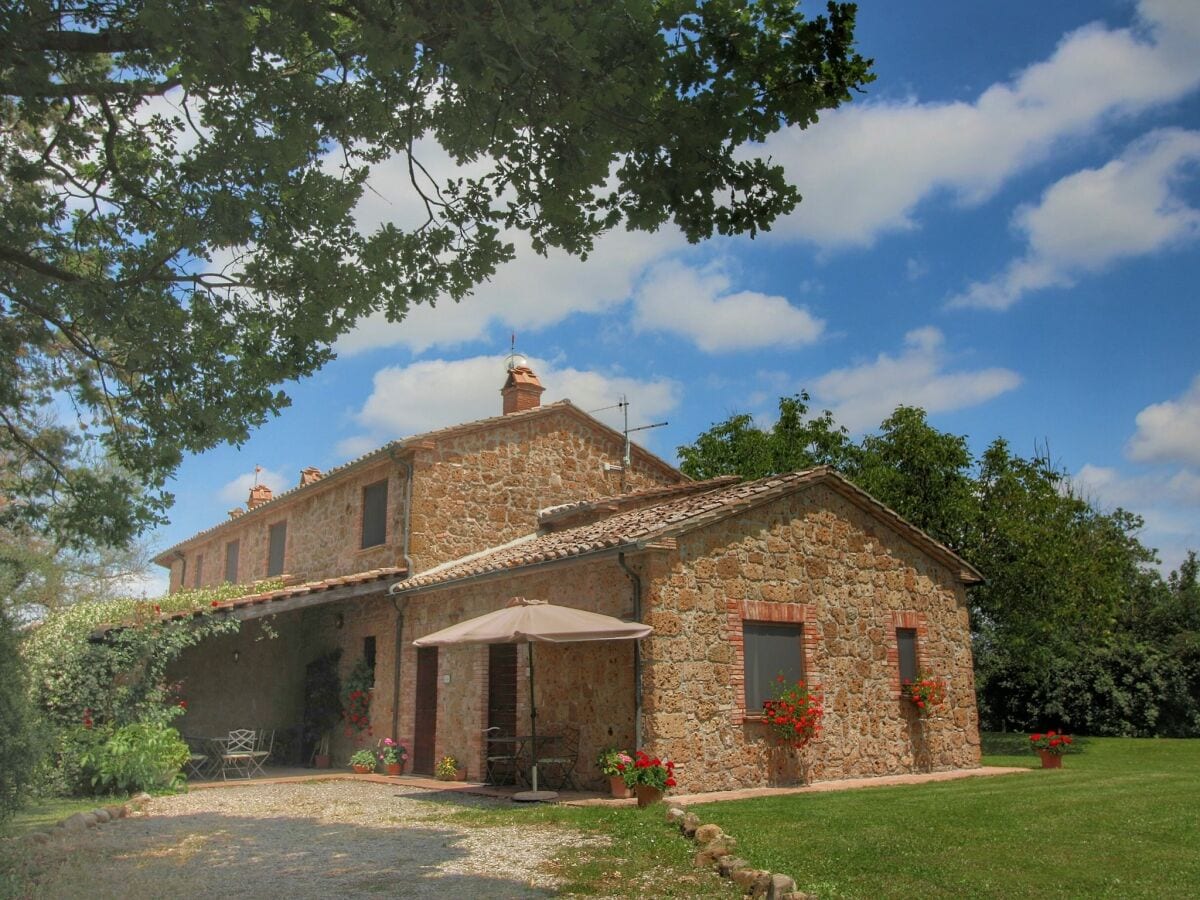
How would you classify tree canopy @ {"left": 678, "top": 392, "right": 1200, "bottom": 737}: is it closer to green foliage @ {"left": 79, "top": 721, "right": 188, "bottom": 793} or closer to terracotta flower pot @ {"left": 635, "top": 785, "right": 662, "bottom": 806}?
terracotta flower pot @ {"left": 635, "top": 785, "right": 662, "bottom": 806}

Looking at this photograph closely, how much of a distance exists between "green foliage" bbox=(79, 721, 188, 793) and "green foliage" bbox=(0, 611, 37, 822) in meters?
5.39

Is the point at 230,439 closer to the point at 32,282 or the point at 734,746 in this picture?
the point at 32,282

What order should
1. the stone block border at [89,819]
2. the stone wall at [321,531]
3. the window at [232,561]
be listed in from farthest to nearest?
the window at [232,561]
the stone wall at [321,531]
the stone block border at [89,819]

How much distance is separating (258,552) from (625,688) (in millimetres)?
14313

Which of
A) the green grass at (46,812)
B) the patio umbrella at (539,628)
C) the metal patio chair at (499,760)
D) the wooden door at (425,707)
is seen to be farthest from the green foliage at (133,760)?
the patio umbrella at (539,628)

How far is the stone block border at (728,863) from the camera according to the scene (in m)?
5.98

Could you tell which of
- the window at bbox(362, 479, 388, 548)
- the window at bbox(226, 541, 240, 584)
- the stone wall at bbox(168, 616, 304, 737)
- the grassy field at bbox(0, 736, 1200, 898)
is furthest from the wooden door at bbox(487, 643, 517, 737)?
the window at bbox(226, 541, 240, 584)

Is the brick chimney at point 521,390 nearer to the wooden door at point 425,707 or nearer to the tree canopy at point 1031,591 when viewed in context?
the wooden door at point 425,707

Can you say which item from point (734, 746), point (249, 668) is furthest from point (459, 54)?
point (249, 668)

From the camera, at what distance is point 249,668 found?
19.1 meters

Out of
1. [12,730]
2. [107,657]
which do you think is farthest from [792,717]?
[107,657]

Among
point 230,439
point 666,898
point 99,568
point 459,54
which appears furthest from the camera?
point 99,568

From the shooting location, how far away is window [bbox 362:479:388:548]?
58.5 feet

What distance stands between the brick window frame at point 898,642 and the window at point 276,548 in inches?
550
